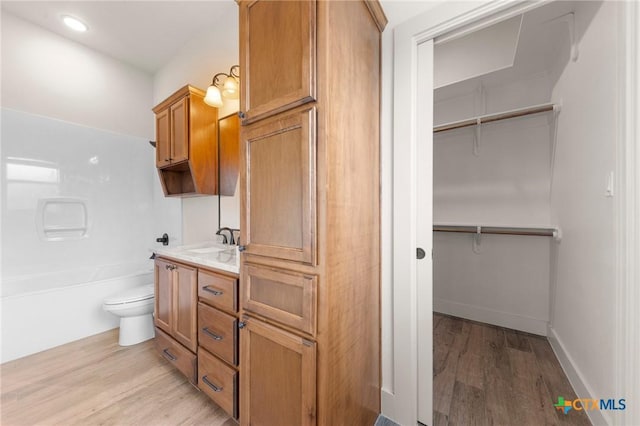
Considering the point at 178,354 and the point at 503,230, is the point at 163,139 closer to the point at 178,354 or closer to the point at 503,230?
the point at 178,354

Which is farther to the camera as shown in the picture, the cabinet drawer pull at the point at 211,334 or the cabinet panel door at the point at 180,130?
the cabinet panel door at the point at 180,130

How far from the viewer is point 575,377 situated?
1.53m

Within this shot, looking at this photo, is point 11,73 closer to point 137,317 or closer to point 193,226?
point 193,226

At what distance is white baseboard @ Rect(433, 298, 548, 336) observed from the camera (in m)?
2.19

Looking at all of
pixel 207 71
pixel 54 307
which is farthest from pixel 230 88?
pixel 54 307

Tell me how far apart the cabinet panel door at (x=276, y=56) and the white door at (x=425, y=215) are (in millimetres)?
645

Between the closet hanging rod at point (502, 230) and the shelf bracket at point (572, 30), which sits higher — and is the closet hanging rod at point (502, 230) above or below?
below

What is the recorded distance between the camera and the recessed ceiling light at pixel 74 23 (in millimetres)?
2254

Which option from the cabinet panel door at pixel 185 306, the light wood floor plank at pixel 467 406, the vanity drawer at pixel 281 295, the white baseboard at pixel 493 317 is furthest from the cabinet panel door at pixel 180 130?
the white baseboard at pixel 493 317

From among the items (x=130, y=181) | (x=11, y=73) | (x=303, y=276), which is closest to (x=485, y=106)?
(x=303, y=276)

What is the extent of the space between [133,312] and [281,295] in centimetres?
188

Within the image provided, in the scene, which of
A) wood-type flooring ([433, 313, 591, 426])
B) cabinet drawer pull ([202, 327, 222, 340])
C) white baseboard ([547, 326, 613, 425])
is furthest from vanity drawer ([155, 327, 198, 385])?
white baseboard ([547, 326, 613, 425])

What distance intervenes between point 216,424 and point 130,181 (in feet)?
9.41

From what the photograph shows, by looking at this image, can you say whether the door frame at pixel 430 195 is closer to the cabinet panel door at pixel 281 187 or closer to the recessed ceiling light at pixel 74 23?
the cabinet panel door at pixel 281 187
